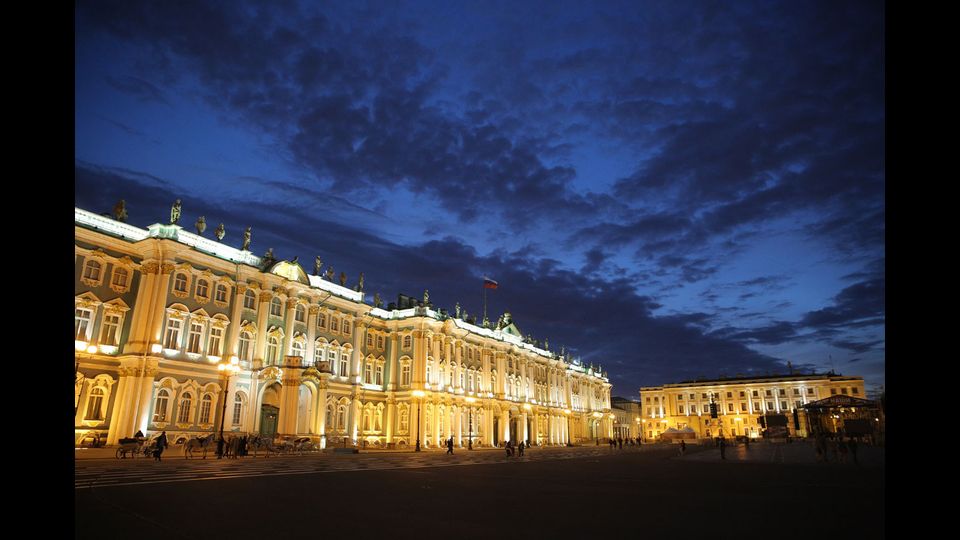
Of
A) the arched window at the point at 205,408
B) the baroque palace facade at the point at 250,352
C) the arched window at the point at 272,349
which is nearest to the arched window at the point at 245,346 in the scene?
the baroque palace facade at the point at 250,352

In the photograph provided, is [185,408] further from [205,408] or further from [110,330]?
[110,330]

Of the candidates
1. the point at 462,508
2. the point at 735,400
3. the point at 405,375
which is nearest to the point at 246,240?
the point at 405,375

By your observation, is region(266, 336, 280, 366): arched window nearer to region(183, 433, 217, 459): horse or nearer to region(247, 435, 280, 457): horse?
region(247, 435, 280, 457): horse

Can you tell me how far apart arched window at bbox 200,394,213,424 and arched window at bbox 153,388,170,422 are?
281cm

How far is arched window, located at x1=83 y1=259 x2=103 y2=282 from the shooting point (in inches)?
1458

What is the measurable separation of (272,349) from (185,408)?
30.2ft

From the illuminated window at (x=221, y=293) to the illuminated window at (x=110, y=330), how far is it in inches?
298

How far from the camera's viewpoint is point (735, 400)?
133m

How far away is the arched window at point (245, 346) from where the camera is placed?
46.1m

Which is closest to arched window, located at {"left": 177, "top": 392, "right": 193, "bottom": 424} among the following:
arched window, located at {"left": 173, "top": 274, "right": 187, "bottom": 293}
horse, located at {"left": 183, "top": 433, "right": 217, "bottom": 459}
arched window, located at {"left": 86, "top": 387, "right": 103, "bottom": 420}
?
horse, located at {"left": 183, "top": 433, "right": 217, "bottom": 459}

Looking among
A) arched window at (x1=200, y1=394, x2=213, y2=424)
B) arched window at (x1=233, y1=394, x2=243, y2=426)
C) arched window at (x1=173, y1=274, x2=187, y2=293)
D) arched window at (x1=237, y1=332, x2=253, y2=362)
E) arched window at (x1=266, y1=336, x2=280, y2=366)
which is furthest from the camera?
arched window at (x1=266, y1=336, x2=280, y2=366)
